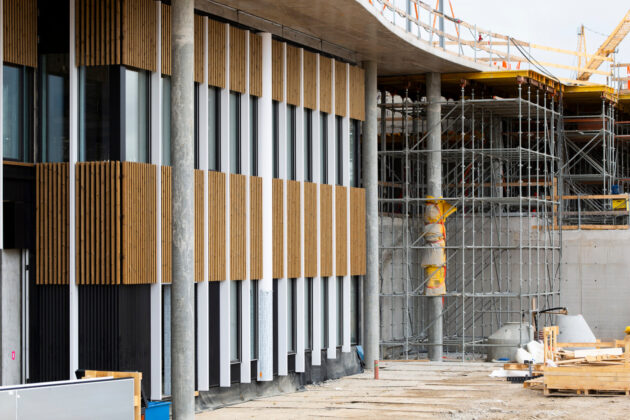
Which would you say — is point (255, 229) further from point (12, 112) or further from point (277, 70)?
point (12, 112)

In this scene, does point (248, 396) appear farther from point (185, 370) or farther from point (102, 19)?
point (102, 19)

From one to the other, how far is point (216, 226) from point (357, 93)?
9715 mm

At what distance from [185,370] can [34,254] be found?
3.94 m

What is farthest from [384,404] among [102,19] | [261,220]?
[102,19]

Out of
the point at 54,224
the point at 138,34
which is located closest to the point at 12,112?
the point at 54,224

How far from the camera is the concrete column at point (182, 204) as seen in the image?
22.3 meters

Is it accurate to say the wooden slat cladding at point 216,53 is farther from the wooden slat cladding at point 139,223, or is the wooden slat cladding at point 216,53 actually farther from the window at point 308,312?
the window at point 308,312

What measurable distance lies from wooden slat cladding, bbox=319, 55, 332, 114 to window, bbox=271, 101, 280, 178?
8.59 ft

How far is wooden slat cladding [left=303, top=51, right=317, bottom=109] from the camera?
99.8ft

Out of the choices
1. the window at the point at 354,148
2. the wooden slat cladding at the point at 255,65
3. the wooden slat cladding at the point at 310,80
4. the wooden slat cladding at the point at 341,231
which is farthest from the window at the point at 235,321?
the window at the point at 354,148

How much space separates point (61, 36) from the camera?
75.2ft

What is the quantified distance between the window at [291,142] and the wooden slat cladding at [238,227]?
112 inches

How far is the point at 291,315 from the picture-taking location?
2977cm

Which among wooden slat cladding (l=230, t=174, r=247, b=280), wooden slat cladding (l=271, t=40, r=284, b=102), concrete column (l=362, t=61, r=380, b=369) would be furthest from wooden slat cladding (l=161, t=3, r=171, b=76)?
concrete column (l=362, t=61, r=380, b=369)
